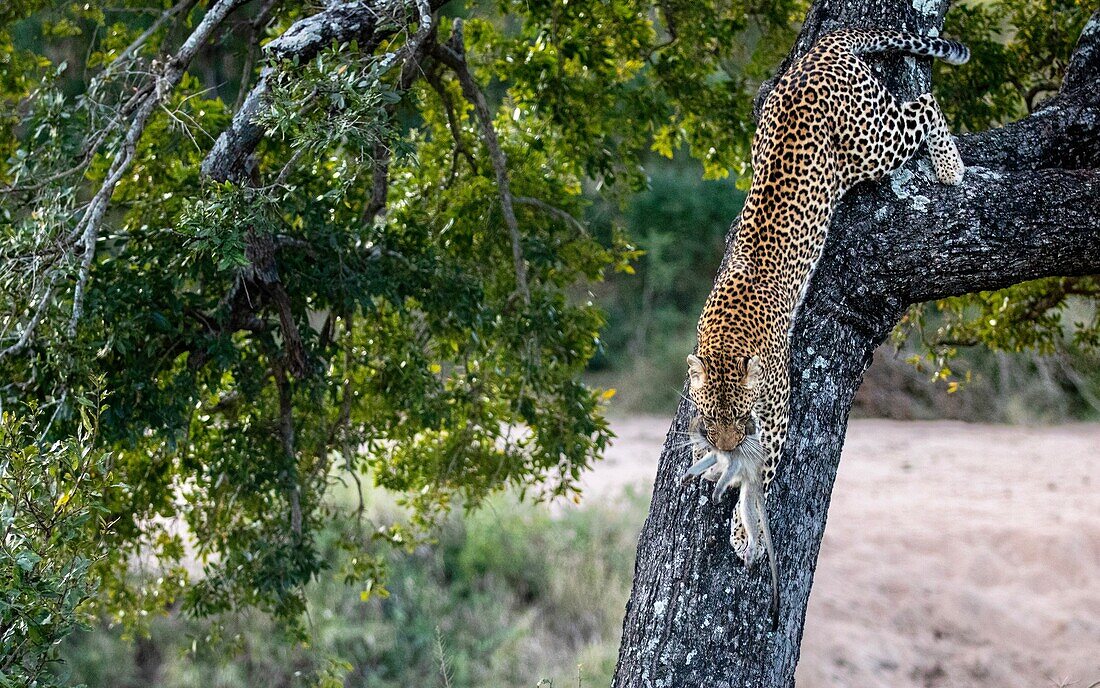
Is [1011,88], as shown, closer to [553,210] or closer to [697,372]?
[553,210]

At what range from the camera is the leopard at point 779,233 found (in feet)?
11.8

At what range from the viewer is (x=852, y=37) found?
405 cm

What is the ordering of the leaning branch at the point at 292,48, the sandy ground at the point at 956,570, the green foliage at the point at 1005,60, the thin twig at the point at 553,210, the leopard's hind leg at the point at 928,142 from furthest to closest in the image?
the sandy ground at the point at 956,570
the green foliage at the point at 1005,60
the thin twig at the point at 553,210
the leaning branch at the point at 292,48
the leopard's hind leg at the point at 928,142

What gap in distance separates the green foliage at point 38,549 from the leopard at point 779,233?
1.87 m

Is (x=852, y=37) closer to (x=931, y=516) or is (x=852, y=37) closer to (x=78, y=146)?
(x=78, y=146)

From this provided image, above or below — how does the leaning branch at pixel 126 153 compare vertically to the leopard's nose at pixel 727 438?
above

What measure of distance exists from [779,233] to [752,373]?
542 mm

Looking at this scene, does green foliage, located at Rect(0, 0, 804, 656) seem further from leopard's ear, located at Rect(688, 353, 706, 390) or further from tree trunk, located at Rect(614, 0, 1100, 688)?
tree trunk, located at Rect(614, 0, 1100, 688)

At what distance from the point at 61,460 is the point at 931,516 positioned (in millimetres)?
9333

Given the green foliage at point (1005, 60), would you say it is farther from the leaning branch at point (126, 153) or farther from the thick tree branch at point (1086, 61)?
the leaning branch at point (126, 153)

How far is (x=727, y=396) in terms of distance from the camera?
142 inches

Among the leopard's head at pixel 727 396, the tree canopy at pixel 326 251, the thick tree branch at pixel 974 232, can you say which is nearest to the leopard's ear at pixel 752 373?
the leopard's head at pixel 727 396

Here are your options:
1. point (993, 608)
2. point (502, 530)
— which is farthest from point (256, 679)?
point (993, 608)

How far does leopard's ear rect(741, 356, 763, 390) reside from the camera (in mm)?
3559
